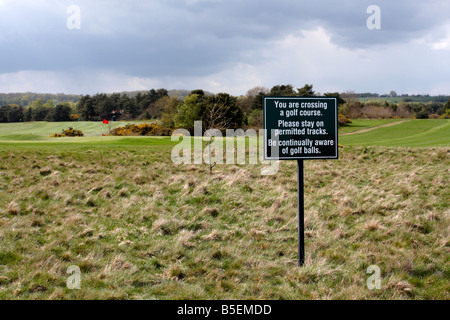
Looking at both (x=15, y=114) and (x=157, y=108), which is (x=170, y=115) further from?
(x=15, y=114)

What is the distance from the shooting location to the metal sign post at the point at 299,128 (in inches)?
300

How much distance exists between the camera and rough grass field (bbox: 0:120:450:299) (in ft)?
21.5

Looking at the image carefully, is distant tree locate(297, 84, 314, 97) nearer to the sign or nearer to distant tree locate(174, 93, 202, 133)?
distant tree locate(174, 93, 202, 133)

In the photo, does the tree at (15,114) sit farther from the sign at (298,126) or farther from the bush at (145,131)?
the sign at (298,126)

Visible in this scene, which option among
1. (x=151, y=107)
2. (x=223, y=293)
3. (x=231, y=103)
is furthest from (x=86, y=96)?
(x=223, y=293)

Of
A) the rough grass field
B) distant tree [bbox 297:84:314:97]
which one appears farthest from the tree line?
the rough grass field

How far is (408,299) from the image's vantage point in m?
6.14

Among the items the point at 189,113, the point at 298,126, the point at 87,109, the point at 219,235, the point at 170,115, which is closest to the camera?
the point at 298,126

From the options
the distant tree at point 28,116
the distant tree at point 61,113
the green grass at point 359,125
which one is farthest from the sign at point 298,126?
the distant tree at point 28,116

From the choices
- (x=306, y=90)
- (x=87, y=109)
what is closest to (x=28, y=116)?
(x=87, y=109)

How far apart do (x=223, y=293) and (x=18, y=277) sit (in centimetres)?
373

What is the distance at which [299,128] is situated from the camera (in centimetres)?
773

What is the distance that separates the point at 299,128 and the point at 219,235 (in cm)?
349

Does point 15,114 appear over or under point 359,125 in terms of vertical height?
over
